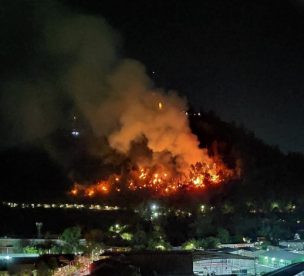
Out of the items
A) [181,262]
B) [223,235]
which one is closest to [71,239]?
[223,235]

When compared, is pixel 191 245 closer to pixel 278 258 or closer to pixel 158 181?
pixel 278 258

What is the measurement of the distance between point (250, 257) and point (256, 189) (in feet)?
26.1

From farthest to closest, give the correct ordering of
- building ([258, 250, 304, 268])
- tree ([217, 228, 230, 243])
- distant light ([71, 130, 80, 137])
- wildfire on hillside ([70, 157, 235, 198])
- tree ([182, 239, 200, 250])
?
distant light ([71, 130, 80, 137])
wildfire on hillside ([70, 157, 235, 198])
tree ([217, 228, 230, 243])
tree ([182, 239, 200, 250])
building ([258, 250, 304, 268])

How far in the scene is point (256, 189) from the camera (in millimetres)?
22516

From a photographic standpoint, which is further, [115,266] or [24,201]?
[24,201]

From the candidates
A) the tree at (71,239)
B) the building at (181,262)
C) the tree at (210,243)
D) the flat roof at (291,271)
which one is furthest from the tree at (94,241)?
the flat roof at (291,271)

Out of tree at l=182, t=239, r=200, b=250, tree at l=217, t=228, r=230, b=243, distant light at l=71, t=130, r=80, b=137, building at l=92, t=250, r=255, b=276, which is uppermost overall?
distant light at l=71, t=130, r=80, b=137

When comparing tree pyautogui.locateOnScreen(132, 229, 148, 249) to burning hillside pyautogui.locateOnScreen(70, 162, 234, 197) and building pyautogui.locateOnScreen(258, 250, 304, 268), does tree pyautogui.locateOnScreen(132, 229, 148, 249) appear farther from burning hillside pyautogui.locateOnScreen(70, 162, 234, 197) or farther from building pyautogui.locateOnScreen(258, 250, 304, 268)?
burning hillside pyautogui.locateOnScreen(70, 162, 234, 197)

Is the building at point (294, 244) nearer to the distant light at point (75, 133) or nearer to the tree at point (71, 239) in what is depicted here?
the tree at point (71, 239)

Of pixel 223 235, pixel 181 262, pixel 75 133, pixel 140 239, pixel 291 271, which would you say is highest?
pixel 75 133

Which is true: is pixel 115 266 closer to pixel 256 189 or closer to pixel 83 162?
pixel 256 189

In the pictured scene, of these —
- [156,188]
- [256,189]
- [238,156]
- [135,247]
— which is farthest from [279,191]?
[135,247]

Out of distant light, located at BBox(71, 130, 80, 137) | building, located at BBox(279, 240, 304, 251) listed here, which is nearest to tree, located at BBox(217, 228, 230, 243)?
building, located at BBox(279, 240, 304, 251)

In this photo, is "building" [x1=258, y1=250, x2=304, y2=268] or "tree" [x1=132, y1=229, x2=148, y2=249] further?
"tree" [x1=132, y1=229, x2=148, y2=249]
